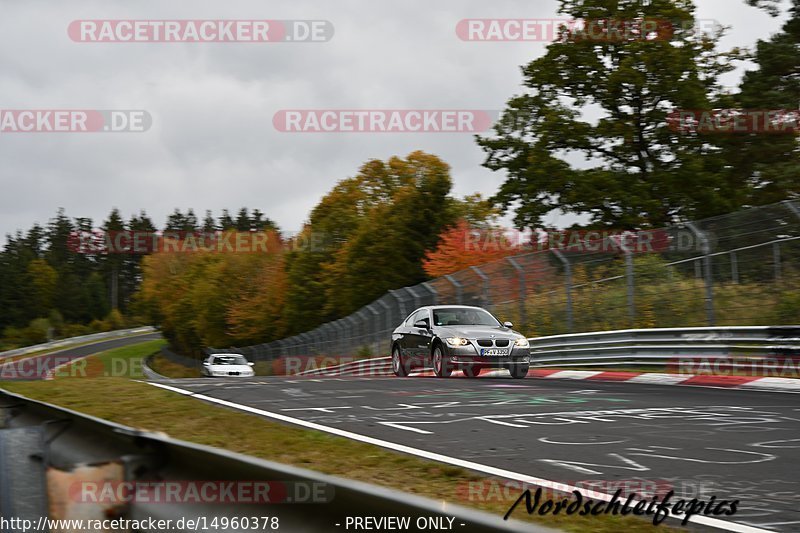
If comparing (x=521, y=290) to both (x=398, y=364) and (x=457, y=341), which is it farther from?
(x=457, y=341)

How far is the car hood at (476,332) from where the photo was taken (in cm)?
1794

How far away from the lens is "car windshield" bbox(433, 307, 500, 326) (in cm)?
1881

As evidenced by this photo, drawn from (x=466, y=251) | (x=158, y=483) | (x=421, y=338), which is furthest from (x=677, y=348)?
(x=466, y=251)

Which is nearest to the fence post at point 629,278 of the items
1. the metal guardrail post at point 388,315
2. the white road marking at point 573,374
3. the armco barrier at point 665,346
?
the armco barrier at point 665,346

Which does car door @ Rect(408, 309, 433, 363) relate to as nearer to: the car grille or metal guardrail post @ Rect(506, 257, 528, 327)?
the car grille

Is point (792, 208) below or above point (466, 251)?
below

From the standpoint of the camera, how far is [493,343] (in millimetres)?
17828

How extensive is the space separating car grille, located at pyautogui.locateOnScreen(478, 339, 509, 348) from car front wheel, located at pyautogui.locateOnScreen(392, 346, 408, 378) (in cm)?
321

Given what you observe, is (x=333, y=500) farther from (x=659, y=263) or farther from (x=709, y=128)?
(x=709, y=128)

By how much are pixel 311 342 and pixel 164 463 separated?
148 feet

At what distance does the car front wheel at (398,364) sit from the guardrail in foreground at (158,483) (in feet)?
52.2

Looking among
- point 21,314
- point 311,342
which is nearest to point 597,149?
point 311,342

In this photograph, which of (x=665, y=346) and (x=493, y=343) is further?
(x=493, y=343)

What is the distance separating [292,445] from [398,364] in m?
13.1
